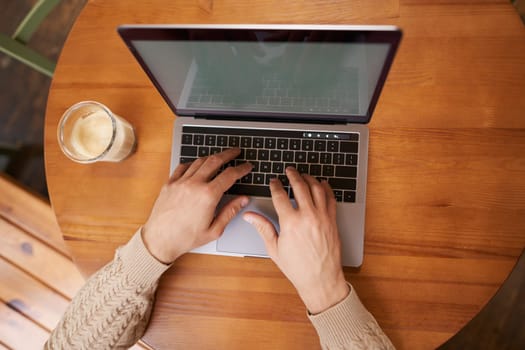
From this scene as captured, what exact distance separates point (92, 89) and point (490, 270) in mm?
855

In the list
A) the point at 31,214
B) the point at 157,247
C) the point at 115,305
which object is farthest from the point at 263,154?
the point at 31,214

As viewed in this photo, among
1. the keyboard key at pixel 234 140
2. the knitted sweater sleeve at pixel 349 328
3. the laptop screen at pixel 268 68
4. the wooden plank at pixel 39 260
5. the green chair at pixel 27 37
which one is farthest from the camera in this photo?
the wooden plank at pixel 39 260

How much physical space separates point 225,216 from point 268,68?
0.27 metres

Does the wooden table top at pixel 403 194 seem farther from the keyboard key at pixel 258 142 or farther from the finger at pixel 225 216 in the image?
A: the keyboard key at pixel 258 142

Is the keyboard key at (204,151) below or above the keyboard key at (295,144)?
below

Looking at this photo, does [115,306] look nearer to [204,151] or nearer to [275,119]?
[204,151]

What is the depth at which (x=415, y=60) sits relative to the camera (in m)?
0.69

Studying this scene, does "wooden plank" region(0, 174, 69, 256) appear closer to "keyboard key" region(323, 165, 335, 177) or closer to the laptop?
the laptop

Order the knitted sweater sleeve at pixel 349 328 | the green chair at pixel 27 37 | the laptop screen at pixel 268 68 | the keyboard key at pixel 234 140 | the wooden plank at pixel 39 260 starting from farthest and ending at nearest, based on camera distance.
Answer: the wooden plank at pixel 39 260
the green chair at pixel 27 37
the keyboard key at pixel 234 140
the knitted sweater sleeve at pixel 349 328
the laptop screen at pixel 268 68

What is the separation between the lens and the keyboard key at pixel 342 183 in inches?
26.2

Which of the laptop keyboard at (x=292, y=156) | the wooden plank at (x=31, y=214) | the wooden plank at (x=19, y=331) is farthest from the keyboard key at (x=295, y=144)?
the wooden plank at (x=19, y=331)

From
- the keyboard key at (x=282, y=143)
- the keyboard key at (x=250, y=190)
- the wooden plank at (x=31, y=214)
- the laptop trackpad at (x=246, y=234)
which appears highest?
the keyboard key at (x=282, y=143)

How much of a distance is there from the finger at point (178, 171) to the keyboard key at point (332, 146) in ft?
0.88

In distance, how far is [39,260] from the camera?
0.95 m
